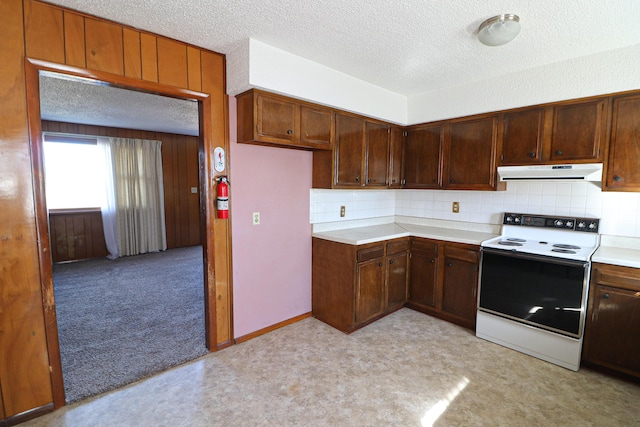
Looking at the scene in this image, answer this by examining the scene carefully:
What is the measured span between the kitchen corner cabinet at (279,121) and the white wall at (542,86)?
137 cm

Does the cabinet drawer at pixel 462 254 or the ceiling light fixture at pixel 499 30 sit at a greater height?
the ceiling light fixture at pixel 499 30

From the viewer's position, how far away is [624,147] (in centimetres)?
231

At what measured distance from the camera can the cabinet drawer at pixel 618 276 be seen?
2.10 m

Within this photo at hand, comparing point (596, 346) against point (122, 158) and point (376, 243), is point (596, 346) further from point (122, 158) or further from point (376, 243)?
point (122, 158)

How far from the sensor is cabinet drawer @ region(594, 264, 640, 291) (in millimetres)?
2102

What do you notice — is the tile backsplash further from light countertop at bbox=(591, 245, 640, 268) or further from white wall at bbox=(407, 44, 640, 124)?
white wall at bbox=(407, 44, 640, 124)

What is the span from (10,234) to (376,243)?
8.77 ft

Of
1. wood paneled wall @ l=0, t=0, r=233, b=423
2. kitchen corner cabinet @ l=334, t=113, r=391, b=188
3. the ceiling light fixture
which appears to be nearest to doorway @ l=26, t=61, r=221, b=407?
wood paneled wall @ l=0, t=0, r=233, b=423

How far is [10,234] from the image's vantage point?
1746mm

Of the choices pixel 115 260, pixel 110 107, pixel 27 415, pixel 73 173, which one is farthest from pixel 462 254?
pixel 73 173

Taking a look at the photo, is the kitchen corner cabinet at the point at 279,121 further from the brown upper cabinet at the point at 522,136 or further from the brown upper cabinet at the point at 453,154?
the brown upper cabinet at the point at 522,136

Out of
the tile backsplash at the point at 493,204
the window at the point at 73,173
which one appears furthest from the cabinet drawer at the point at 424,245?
the window at the point at 73,173

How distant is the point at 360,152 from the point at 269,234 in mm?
1302

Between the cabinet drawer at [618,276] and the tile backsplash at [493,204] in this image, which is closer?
the cabinet drawer at [618,276]
